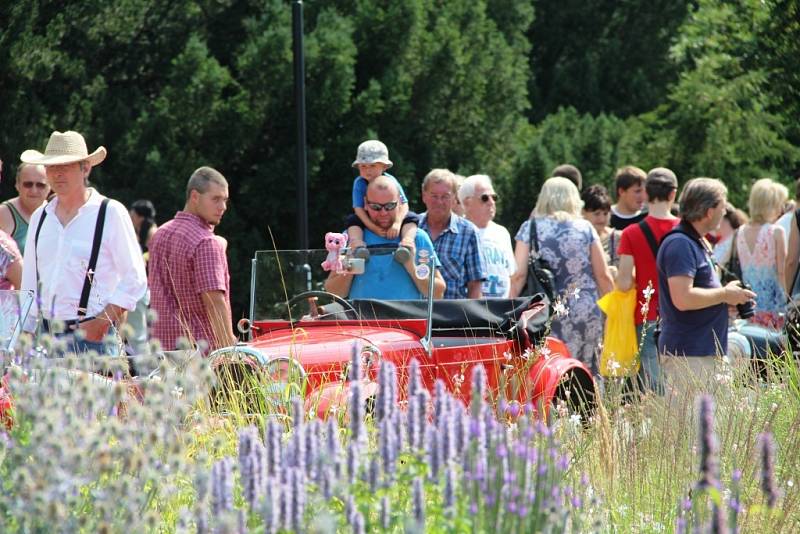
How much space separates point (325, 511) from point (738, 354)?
408 centimetres

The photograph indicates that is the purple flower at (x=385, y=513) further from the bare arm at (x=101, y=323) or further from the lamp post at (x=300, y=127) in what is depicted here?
the lamp post at (x=300, y=127)

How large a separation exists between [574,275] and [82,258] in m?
3.83

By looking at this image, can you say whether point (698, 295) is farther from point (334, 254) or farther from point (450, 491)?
point (450, 491)

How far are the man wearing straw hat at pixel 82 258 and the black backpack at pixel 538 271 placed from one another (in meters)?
3.30

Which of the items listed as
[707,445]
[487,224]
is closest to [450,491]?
[707,445]

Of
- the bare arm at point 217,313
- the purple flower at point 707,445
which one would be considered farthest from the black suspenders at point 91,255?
the purple flower at point 707,445

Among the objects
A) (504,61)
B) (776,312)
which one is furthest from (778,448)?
(504,61)

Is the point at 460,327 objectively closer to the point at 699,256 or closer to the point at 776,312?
the point at 699,256

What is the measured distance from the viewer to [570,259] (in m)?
8.88

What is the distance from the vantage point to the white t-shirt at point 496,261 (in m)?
8.70

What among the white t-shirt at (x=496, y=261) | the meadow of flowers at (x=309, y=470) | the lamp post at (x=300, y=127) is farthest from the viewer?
the lamp post at (x=300, y=127)

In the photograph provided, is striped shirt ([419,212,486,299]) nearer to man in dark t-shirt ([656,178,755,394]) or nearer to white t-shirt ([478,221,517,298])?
white t-shirt ([478,221,517,298])

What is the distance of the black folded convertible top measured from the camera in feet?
22.2

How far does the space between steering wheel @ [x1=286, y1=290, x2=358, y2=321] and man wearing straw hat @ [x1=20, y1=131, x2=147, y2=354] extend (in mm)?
906
